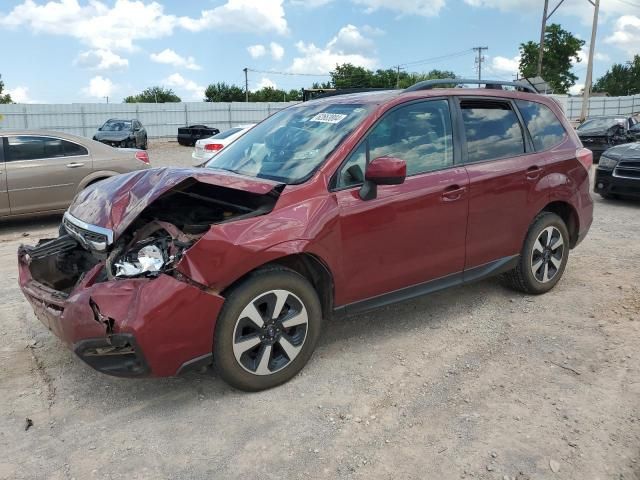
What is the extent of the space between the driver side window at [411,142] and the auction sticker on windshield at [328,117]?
0.98 ft

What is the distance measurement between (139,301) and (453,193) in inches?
92.4

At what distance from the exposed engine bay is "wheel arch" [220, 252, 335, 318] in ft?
1.14

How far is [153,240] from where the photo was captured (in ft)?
10.9

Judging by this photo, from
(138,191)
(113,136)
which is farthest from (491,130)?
(113,136)

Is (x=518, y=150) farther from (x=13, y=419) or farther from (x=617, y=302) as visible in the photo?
(x=13, y=419)

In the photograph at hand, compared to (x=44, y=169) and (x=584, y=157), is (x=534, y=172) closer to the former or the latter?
(x=584, y=157)

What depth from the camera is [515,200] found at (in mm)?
4508

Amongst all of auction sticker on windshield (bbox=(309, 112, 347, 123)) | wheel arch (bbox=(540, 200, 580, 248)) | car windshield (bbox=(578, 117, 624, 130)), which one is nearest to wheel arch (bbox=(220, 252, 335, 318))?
auction sticker on windshield (bbox=(309, 112, 347, 123))

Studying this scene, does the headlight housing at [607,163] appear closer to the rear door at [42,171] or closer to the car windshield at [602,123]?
the car windshield at [602,123]

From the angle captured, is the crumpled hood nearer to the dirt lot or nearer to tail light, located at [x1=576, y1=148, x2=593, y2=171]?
tail light, located at [x1=576, y1=148, x2=593, y2=171]

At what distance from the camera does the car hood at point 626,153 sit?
32.0 ft

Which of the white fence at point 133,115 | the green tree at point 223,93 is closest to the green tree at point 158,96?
the green tree at point 223,93

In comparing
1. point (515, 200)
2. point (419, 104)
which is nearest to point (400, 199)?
point (419, 104)

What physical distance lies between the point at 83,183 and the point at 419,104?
599 centimetres
